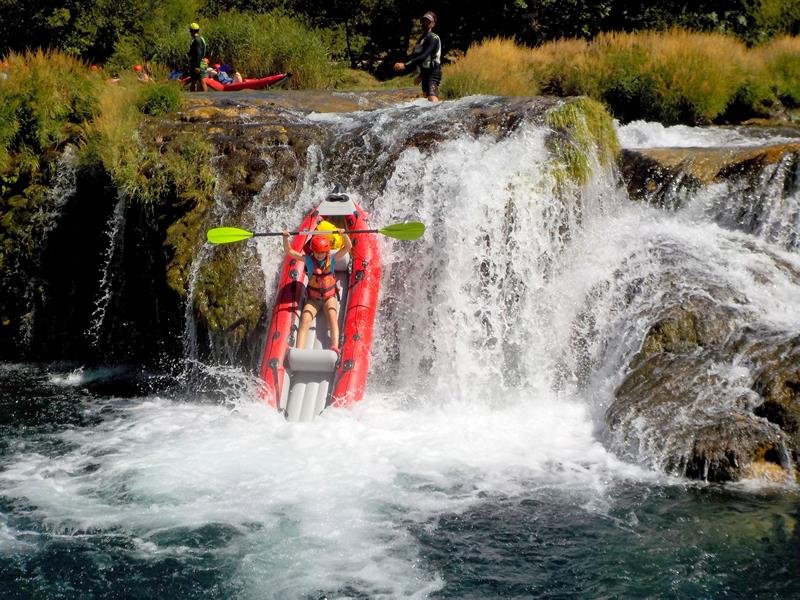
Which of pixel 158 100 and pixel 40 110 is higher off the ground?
pixel 158 100

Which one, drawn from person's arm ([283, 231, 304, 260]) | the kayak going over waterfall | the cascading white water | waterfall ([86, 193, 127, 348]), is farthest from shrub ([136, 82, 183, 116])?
person's arm ([283, 231, 304, 260])

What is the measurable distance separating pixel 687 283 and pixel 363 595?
3.87m

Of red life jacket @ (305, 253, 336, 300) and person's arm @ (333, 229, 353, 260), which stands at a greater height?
person's arm @ (333, 229, 353, 260)

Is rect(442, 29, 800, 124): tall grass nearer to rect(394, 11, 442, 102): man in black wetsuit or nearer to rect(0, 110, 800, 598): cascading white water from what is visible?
rect(394, 11, 442, 102): man in black wetsuit

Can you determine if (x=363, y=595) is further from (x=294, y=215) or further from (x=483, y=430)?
(x=294, y=215)

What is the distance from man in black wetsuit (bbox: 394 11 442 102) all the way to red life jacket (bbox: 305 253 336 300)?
354cm

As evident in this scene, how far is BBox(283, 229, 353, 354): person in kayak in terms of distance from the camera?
7.43 metres

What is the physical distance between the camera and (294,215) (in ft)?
27.9

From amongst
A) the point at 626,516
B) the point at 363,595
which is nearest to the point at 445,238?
the point at 626,516

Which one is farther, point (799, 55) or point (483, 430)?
point (799, 55)

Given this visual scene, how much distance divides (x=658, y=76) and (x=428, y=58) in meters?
3.13

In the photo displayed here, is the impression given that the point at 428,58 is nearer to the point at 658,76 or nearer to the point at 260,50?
the point at 658,76

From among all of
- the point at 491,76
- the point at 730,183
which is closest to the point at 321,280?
the point at 730,183

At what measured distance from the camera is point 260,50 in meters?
14.8
